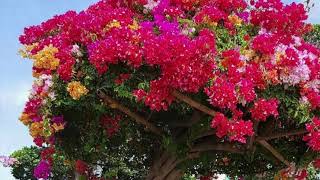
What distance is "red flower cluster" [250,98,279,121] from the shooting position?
30.4 feet

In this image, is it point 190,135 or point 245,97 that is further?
point 190,135

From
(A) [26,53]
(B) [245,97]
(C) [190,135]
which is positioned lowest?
(B) [245,97]

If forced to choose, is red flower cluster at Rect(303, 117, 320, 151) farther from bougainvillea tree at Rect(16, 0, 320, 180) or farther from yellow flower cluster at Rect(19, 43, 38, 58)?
yellow flower cluster at Rect(19, 43, 38, 58)

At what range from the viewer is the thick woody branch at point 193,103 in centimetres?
948

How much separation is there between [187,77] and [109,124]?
2.85 meters

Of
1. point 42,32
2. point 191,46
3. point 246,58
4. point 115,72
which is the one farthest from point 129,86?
point 42,32

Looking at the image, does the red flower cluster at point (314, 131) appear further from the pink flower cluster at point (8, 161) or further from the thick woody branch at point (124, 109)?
the pink flower cluster at point (8, 161)

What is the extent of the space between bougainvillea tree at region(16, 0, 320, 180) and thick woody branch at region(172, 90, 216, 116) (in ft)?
0.07

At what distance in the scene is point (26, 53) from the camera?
35.3ft

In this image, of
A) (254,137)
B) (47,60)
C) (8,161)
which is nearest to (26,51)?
(47,60)

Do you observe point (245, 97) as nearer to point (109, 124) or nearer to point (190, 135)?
point (190, 135)

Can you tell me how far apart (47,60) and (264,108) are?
315cm

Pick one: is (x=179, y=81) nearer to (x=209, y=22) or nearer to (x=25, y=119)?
(x=209, y=22)

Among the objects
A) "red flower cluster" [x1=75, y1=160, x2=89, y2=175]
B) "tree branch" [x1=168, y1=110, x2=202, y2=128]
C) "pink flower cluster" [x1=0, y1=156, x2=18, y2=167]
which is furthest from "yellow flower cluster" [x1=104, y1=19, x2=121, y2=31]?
"pink flower cluster" [x1=0, y1=156, x2=18, y2=167]
